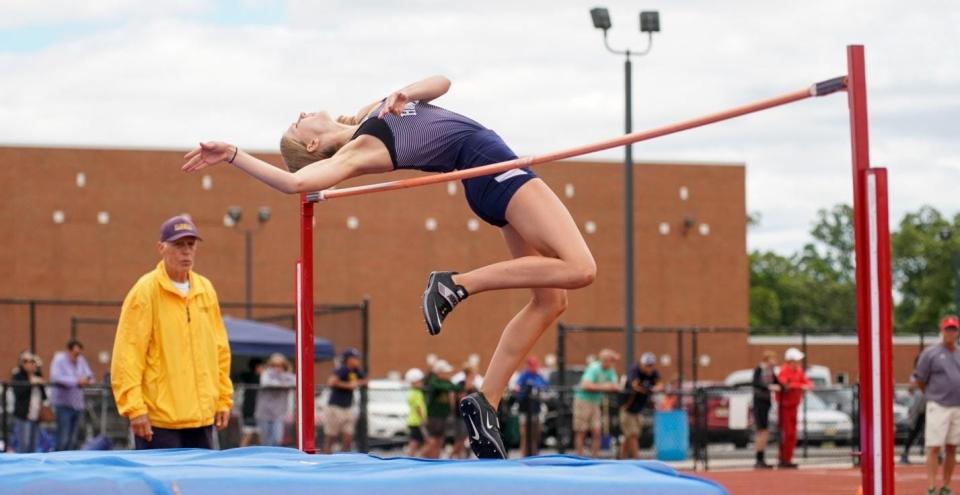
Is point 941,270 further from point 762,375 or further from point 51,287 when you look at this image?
A: point 762,375

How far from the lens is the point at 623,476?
438 cm

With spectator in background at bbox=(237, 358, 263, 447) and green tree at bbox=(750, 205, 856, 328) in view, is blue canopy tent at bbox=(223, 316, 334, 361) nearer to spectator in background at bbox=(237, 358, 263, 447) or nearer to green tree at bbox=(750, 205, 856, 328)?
spectator in background at bbox=(237, 358, 263, 447)

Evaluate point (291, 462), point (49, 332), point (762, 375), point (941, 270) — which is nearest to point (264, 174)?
point (291, 462)

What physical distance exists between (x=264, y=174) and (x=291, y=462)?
1.18 metres

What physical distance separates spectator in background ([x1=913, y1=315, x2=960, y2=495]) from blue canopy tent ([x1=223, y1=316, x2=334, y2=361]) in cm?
975

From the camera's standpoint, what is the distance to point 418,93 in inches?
234

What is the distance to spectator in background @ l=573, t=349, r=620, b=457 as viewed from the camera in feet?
60.8

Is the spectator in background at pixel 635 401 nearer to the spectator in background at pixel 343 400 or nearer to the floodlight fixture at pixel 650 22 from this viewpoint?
the spectator in background at pixel 343 400

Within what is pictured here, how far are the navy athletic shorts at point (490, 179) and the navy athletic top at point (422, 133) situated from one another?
0.05 m

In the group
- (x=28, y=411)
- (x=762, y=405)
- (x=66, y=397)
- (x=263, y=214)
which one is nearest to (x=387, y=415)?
(x=762, y=405)

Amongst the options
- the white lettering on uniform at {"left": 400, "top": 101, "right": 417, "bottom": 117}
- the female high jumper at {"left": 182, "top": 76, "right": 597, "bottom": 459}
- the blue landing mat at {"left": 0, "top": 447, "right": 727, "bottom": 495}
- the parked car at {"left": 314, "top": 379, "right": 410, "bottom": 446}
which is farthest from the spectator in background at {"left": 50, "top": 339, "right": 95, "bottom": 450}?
the blue landing mat at {"left": 0, "top": 447, "right": 727, "bottom": 495}

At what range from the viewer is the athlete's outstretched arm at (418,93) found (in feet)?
19.1

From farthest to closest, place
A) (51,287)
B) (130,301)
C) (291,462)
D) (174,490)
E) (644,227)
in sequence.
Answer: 1. (644,227)
2. (51,287)
3. (130,301)
4. (291,462)
5. (174,490)

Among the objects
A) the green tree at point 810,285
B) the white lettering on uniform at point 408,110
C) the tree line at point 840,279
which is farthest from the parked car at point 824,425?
the green tree at point 810,285
